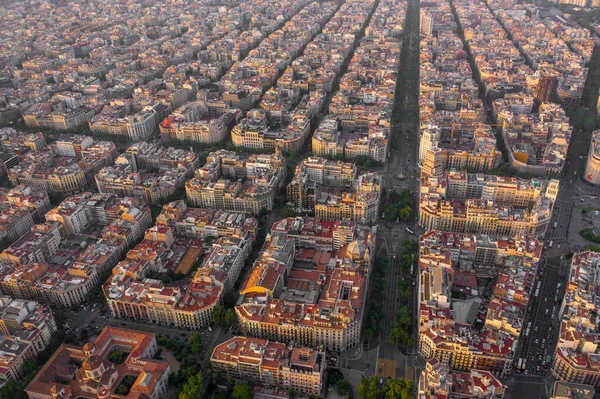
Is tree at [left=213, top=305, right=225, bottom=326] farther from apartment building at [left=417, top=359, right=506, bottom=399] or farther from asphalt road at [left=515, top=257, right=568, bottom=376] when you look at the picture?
asphalt road at [left=515, top=257, right=568, bottom=376]

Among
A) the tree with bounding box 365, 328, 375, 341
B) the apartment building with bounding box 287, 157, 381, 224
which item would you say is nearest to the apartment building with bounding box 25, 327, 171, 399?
the tree with bounding box 365, 328, 375, 341

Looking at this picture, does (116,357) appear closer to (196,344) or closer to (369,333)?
(196,344)

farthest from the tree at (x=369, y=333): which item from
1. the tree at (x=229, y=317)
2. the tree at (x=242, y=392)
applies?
the tree at (x=229, y=317)

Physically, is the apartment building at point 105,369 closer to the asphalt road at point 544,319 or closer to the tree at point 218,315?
the tree at point 218,315

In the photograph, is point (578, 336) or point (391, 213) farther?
point (391, 213)

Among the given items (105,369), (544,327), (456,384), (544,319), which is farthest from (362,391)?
(105,369)

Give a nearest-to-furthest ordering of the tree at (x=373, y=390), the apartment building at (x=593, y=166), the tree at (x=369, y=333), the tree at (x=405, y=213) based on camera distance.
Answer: the tree at (x=373, y=390)
the tree at (x=369, y=333)
the tree at (x=405, y=213)
the apartment building at (x=593, y=166)
